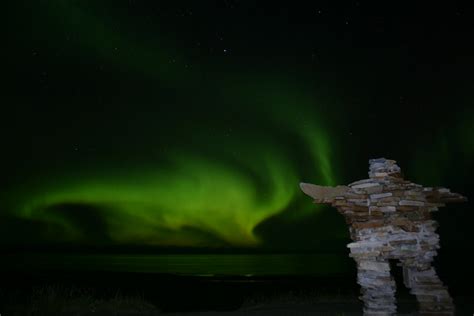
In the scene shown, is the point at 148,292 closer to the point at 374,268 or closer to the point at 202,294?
the point at 202,294

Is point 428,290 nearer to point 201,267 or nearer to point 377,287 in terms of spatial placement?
→ point 377,287

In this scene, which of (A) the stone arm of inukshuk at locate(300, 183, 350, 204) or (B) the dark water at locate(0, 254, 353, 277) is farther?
(B) the dark water at locate(0, 254, 353, 277)

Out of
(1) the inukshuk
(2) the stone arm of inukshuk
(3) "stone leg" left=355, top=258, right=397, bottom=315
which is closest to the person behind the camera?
(3) "stone leg" left=355, top=258, right=397, bottom=315

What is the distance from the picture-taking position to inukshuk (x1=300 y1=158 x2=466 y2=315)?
8.78 m

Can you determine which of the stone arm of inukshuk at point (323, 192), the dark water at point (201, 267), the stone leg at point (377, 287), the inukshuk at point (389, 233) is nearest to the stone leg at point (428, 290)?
the inukshuk at point (389, 233)

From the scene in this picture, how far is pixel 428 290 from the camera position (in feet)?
29.5

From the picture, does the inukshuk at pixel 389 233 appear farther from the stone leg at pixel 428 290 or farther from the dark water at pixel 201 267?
the dark water at pixel 201 267

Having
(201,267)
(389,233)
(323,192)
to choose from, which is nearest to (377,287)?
Result: (389,233)

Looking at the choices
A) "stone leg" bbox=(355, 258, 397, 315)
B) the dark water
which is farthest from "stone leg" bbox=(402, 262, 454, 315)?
the dark water

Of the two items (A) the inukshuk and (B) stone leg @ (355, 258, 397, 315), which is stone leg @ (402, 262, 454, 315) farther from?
(B) stone leg @ (355, 258, 397, 315)

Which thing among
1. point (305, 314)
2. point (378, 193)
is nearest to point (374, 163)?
point (378, 193)

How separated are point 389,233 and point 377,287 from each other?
1.17m

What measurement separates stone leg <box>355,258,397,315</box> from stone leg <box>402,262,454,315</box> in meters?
0.66

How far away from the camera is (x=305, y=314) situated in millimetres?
14000
